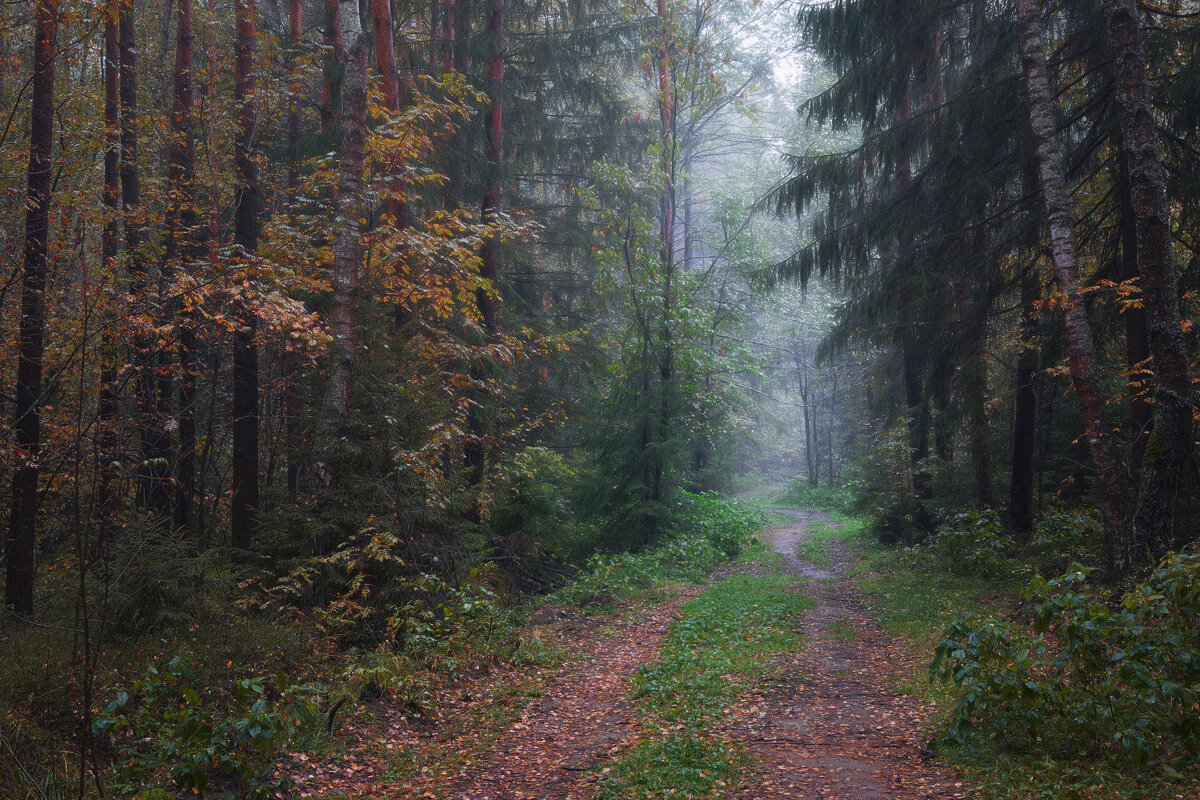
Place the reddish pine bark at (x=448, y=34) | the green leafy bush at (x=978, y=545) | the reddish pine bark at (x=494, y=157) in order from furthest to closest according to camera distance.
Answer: the reddish pine bark at (x=494, y=157)
the reddish pine bark at (x=448, y=34)
the green leafy bush at (x=978, y=545)

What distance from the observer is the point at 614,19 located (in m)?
14.0

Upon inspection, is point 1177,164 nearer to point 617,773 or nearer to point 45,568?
point 617,773

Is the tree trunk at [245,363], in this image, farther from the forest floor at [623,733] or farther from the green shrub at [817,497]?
the green shrub at [817,497]

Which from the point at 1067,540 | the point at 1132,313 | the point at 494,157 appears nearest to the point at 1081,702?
the point at 1067,540

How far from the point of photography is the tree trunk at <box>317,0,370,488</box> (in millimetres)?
7746

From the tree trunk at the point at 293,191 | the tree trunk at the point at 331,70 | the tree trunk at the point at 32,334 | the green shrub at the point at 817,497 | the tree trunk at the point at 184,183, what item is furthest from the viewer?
the green shrub at the point at 817,497

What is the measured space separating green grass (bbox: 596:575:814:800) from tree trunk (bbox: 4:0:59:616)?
662cm

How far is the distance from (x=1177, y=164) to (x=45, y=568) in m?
14.2

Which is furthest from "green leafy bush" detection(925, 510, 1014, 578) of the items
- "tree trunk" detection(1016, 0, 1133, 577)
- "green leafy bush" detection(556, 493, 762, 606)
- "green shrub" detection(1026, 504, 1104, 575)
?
"green leafy bush" detection(556, 493, 762, 606)

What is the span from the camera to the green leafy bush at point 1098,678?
145 inches

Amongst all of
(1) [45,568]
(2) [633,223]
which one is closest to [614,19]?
(2) [633,223]

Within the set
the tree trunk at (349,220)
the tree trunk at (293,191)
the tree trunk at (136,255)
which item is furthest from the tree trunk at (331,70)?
the tree trunk at (136,255)

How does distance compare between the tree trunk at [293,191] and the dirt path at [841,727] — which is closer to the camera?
the dirt path at [841,727]

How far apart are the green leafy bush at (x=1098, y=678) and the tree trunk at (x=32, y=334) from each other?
→ 875cm
